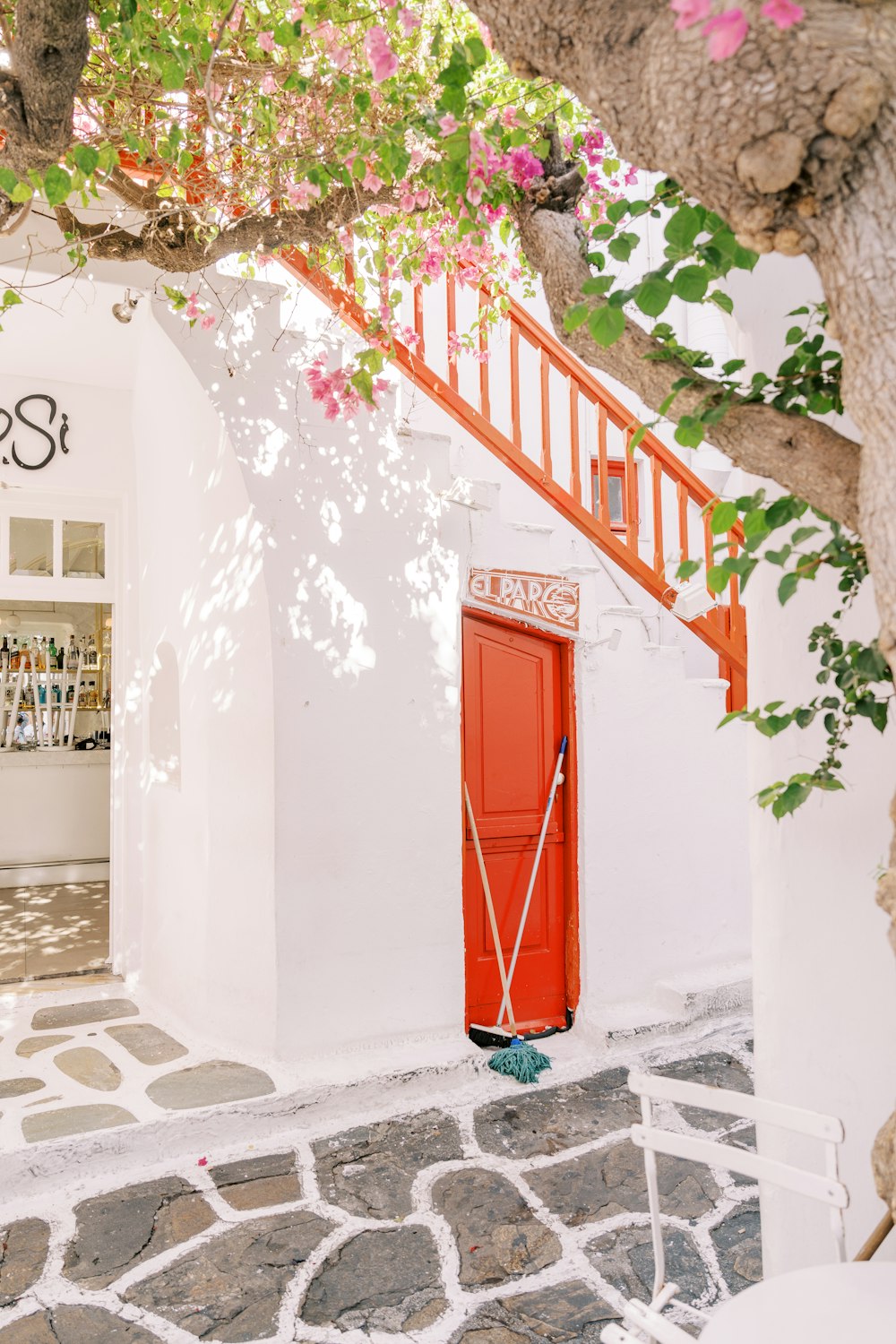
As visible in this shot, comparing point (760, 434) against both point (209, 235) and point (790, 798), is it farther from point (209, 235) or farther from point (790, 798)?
point (209, 235)

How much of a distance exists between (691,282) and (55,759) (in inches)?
339

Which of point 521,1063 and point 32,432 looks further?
point 32,432

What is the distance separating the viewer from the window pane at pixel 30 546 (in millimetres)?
5907

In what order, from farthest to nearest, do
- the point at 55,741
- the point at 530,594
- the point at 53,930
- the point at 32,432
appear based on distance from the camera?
the point at 55,741 → the point at 53,930 → the point at 32,432 → the point at 530,594

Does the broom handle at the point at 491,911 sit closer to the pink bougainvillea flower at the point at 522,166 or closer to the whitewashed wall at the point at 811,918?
the whitewashed wall at the point at 811,918

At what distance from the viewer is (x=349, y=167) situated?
308 cm

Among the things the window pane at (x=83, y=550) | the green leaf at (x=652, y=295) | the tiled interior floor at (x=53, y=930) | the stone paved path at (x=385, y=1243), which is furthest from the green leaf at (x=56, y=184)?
the tiled interior floor at (x=53, y=930)

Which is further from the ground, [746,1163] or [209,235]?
[209,235]

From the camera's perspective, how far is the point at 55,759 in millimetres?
8906

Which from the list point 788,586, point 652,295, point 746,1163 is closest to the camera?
point 652,295

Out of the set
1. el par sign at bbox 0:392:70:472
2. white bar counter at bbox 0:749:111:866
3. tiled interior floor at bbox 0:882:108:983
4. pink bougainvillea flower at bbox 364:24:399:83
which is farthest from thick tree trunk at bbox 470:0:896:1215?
white bar counter at bbox 0:749:111:866

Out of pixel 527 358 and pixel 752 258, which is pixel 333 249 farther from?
pixel 527 358

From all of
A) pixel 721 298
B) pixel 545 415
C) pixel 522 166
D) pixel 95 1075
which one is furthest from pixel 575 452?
pixel 95 1075

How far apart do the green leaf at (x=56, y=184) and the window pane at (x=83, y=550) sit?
391cm
